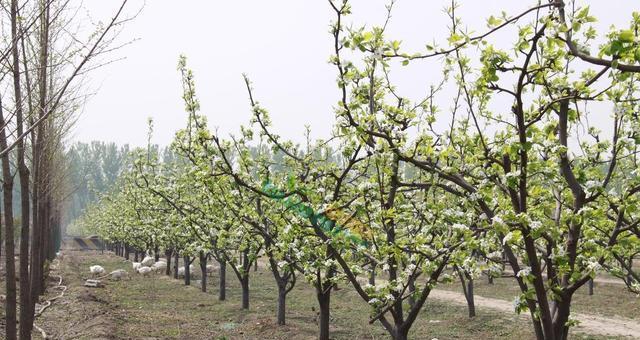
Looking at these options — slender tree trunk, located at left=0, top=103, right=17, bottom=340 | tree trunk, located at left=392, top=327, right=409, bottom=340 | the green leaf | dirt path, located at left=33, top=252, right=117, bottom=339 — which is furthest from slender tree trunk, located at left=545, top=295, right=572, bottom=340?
dirt path, located at left=33, top=252, right=117, bottom=339

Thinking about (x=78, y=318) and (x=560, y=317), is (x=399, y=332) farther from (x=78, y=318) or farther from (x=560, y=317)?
(x=78, y=318)

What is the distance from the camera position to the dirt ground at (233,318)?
14758mm

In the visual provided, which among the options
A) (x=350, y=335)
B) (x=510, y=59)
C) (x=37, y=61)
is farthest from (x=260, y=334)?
(x=510, y=59)

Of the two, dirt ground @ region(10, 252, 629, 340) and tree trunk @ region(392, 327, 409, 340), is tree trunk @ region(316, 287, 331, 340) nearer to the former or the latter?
dirt ground @ region(10, 252, 629, 340)

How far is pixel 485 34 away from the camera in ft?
13.5

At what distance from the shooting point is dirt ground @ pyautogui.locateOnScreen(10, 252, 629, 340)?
14.8 metres

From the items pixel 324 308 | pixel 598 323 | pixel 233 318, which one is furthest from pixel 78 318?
pixel 598 323

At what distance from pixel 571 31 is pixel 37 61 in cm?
896

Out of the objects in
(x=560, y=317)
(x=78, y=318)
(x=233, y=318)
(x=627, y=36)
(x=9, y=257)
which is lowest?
(x=233, y=318)

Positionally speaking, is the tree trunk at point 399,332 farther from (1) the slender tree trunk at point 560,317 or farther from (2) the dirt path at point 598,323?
(2) the dirt path at point 598,323


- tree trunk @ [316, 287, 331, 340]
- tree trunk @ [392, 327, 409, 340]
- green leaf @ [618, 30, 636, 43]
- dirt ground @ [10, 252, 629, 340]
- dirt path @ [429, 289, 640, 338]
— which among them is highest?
green leaf @ [618, 30, 636, 43]

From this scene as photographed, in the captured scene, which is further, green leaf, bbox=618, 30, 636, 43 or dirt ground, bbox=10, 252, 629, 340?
dirt ground, bbox=10, 252, 629, 340

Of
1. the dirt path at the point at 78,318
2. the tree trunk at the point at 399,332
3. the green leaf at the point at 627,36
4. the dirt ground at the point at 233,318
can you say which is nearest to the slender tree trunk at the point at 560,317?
the tree trunk at the point at 399,332

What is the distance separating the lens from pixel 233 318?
17906 millimetres
